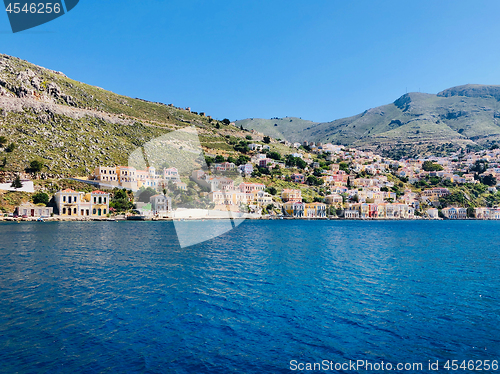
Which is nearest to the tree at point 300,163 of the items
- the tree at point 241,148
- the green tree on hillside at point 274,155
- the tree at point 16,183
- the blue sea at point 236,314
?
the green tree on hillside at point 274,155

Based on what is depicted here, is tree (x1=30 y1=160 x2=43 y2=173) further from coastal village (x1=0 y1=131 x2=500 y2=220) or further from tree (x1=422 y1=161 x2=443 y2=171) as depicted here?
tree (x1=422 y1=161 x2=443 y2=171)

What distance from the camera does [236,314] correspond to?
10.1m

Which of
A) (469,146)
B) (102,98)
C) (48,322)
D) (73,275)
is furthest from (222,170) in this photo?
(469,146)

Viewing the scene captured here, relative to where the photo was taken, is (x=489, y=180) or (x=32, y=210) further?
(x=489, y=180)

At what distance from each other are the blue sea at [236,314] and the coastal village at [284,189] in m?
36.2

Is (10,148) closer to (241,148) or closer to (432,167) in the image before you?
(241,148)

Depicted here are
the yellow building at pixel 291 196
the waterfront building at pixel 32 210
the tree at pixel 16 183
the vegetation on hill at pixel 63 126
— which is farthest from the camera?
the yellow building at pixel 291 196

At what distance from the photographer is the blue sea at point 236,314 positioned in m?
7.36

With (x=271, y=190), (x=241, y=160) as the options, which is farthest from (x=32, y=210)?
(x=241, y=160)

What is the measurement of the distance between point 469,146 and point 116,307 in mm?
188941

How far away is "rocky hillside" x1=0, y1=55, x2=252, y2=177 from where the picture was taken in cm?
5781

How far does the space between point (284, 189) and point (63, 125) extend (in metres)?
50.9

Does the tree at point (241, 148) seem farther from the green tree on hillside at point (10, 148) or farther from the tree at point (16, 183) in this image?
the tree at point (16, 183)

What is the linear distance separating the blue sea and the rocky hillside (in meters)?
45.7
